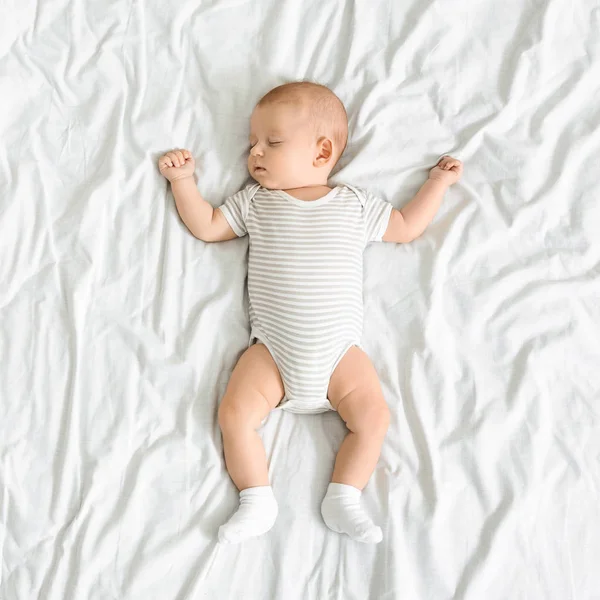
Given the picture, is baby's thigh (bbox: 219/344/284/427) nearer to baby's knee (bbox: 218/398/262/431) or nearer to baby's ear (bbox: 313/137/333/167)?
baby's knee (bbox: 218/398/262/431)

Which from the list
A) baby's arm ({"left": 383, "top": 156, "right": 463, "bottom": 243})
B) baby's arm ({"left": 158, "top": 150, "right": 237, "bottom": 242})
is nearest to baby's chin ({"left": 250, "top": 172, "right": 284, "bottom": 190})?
baby's arm ({"left": 158, "top": 150, "right": 237, "bottom": 242})

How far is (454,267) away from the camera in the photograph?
4.10 ft

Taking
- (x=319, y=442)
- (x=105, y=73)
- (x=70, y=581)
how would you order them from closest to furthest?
1. (x=70, y=581)
2. (x=319, y=442)
3. (x=105, y=73)

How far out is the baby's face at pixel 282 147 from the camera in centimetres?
124

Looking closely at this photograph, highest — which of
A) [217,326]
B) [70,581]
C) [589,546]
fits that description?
[217,326]

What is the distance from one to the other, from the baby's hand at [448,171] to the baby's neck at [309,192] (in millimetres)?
215

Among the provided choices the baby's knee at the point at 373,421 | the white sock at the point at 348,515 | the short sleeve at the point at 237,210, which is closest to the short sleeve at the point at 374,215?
the short sleeve at the point at 237,210

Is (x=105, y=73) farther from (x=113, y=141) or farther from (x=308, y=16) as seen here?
(x=308, y=16)

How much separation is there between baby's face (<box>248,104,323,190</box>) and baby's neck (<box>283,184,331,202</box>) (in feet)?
0.04

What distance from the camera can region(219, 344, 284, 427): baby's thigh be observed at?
114cm

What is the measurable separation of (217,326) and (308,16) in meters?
0.68

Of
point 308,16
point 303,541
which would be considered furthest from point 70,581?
point 308,16

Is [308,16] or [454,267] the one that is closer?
[454,267]

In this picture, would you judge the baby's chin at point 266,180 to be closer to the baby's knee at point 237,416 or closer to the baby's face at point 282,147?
the baby's face at point 282,147
